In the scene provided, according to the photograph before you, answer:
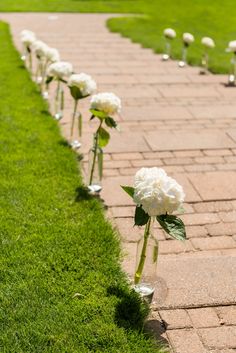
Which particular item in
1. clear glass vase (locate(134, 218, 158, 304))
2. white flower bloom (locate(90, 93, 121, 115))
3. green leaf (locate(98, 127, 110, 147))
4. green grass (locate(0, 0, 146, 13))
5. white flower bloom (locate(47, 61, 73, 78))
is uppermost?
white flower bloom (locate(90, 93, 121, 115))

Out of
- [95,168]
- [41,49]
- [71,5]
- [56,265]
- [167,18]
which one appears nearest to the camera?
[56,265]

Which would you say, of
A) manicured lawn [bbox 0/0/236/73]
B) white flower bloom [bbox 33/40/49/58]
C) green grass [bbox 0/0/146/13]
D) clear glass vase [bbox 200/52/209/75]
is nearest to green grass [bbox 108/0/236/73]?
manicured lawn [bbox 0/0/236/73]

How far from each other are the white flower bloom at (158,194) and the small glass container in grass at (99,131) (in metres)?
1.44

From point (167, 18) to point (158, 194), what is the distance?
1365 centimetres

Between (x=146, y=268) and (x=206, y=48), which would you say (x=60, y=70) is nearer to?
(x=146, y=268)

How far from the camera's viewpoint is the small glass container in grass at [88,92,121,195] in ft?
14.9

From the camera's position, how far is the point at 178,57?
1107cm

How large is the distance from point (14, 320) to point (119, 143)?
3.42 meters

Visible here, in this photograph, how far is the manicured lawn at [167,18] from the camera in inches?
477

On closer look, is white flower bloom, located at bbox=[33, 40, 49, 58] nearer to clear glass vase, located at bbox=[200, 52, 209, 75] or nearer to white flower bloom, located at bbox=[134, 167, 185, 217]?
clear glass vase, located at bbox=[200, 52, 209, 75]

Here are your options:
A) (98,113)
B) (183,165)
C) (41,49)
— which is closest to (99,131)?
(98,113)

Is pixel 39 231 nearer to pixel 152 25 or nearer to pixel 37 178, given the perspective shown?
pixel 37 178

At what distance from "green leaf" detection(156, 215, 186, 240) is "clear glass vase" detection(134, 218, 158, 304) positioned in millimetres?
159

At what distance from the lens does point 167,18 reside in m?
15.9
